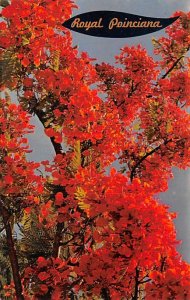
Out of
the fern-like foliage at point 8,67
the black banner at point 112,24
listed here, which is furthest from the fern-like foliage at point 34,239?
the black banner at point 112,24

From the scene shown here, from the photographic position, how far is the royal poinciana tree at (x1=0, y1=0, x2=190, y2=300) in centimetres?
811

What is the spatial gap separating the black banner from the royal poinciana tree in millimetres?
332

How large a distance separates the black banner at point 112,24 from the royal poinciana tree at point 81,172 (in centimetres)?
33

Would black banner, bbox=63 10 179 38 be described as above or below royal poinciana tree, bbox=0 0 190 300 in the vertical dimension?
above

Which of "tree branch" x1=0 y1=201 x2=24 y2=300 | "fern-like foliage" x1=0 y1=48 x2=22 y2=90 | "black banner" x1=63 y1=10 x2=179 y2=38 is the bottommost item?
"tree branch" x1=0 y1=201 x2=24 y2=300

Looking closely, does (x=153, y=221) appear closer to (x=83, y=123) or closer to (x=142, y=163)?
(x=83, y=123)

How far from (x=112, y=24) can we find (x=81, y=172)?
4.10m

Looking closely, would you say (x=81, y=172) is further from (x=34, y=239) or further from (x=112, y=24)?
(x=112, y=24)

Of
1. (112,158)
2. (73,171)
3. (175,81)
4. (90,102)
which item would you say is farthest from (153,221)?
(175,81)

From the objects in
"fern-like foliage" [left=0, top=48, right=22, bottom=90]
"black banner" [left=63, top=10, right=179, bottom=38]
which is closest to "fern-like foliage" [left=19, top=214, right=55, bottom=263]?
"fern-like foliage" [left=0, top=48, right=22, bottom=90]

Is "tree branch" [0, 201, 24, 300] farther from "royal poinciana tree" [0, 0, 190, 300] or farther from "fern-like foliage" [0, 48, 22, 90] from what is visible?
"fern-like foliage" [0, 48, 22, 90]

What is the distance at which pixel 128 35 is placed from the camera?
11820 millimetres

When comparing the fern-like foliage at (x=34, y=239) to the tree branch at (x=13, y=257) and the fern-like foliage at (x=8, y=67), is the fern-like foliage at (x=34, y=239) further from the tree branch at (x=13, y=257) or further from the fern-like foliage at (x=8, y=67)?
the fern-like foliage at (x=8, y=67)

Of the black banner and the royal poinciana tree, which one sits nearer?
the royal poinciana tree
